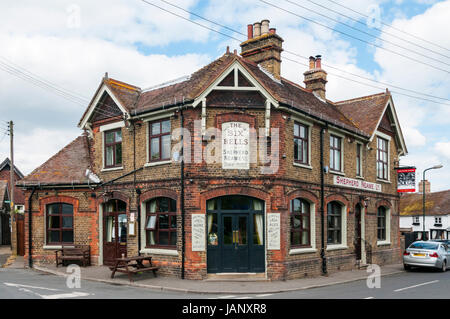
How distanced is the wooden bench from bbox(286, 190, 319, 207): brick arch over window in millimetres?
8817

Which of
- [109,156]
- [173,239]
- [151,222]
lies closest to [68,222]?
[109,156]

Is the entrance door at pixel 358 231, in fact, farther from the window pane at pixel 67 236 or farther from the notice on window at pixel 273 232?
the window pane at pixel 67 236

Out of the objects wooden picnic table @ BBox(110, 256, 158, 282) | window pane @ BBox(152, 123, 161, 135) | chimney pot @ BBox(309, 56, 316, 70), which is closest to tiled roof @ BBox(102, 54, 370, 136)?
window pane @ BBox(152, 123, 161, 135)

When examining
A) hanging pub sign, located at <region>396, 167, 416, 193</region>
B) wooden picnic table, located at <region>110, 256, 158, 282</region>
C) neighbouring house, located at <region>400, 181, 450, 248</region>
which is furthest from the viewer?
neighbouring house, located at <region>400, 181, 450, 248</region>

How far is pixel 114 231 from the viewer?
18.6 metres

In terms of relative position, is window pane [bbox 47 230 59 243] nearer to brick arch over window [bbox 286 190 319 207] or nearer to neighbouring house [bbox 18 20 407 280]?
neighbouring house [bbox 18 20 407 280]

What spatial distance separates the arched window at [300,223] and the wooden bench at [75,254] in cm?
860

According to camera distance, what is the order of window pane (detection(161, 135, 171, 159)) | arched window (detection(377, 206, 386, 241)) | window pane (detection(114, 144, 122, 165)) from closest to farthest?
1. window pane (detection(161, 135, 171, 159))
2. window pane (detection(114, 144, 122, 165))
3. arched window (detection(377, 206, 386, 241))

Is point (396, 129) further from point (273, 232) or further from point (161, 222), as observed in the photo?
point (161, 222)

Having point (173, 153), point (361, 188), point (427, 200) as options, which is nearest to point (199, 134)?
point (173, 153)

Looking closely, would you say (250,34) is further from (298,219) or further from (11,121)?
(11,121)

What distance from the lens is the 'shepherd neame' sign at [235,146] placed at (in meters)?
15.6

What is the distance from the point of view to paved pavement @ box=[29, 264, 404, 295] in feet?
43.8
